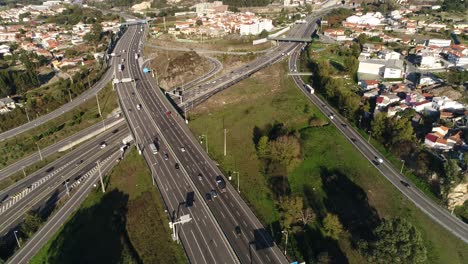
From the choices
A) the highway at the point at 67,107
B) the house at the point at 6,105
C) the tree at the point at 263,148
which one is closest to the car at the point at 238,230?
the tree at the point at 263,148

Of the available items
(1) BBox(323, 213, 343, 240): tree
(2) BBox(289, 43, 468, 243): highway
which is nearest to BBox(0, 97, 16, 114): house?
(2) BBox(289, 43, 468, 243): highway

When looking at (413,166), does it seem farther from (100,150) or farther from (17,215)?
(17,215)

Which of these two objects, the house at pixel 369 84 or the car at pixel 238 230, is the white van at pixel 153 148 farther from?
the house at pixel 369 84

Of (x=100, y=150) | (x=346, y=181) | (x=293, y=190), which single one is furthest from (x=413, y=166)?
(x=100, y=150)

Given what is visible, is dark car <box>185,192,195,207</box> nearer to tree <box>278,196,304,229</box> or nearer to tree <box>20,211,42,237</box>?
tree <box>278,196,304,229</box>

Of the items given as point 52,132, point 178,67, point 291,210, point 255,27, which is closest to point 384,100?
point 291,210
